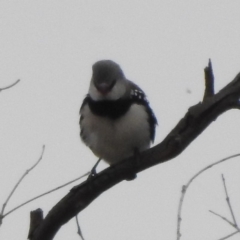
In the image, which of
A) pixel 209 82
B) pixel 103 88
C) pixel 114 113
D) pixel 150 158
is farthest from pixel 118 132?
pixel 209 82

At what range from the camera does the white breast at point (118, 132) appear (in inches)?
185

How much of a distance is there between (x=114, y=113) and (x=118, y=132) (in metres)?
0.18

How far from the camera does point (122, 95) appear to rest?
15.5ft

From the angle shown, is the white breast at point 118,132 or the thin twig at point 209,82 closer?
the thin twig at point 209,82

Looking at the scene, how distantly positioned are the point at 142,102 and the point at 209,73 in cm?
178

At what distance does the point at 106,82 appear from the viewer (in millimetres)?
4680

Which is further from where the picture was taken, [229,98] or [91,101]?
[91,101]

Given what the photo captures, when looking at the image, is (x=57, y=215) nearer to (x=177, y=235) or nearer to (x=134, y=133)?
(x=177, y=235)

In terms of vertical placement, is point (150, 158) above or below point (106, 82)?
below

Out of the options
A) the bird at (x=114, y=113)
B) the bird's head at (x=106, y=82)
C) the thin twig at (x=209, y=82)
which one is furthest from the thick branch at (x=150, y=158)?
the bird's head at (x=106, y=82)

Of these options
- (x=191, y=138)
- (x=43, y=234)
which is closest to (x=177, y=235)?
(x=191, y=138)

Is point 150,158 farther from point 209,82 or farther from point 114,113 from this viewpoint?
point 114,113

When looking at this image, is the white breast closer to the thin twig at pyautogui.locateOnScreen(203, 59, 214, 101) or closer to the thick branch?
the thick branch

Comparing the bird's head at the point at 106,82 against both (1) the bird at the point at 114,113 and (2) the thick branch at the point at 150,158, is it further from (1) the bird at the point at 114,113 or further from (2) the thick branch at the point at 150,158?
(2) the thick branch at the point at 150,158
